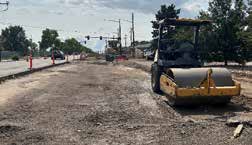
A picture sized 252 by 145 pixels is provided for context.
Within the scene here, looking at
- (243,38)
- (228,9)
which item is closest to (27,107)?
(243,38)

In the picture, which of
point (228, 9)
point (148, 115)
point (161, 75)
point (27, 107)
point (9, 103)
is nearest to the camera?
point (148, 115)

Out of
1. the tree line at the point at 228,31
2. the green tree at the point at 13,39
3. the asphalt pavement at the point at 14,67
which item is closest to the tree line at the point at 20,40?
the green tree at the point at 13,39

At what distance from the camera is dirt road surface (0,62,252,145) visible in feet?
29.8

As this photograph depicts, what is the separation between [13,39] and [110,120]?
453ft

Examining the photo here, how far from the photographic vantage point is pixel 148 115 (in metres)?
12.1

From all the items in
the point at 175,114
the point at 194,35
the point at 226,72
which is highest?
the point at 194,35

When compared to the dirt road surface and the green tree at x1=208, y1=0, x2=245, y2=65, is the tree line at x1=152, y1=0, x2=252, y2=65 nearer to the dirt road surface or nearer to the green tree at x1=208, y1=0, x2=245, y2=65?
the green tree at x1=208, y1=0, x2=245, y2=65

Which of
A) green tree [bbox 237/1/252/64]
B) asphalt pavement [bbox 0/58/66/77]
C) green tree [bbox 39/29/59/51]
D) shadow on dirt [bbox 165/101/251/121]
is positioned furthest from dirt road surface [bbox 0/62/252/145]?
green tree [bbox 39/29/59/51]

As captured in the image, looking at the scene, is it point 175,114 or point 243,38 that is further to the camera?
point 243,38

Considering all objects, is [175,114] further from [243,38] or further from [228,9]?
[228,9]

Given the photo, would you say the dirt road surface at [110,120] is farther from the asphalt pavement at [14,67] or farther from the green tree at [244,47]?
the green tree at [244,47]

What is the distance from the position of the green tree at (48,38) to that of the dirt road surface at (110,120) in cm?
12738

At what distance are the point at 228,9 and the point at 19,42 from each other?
Result: 110m

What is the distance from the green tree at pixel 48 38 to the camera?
142 meters
